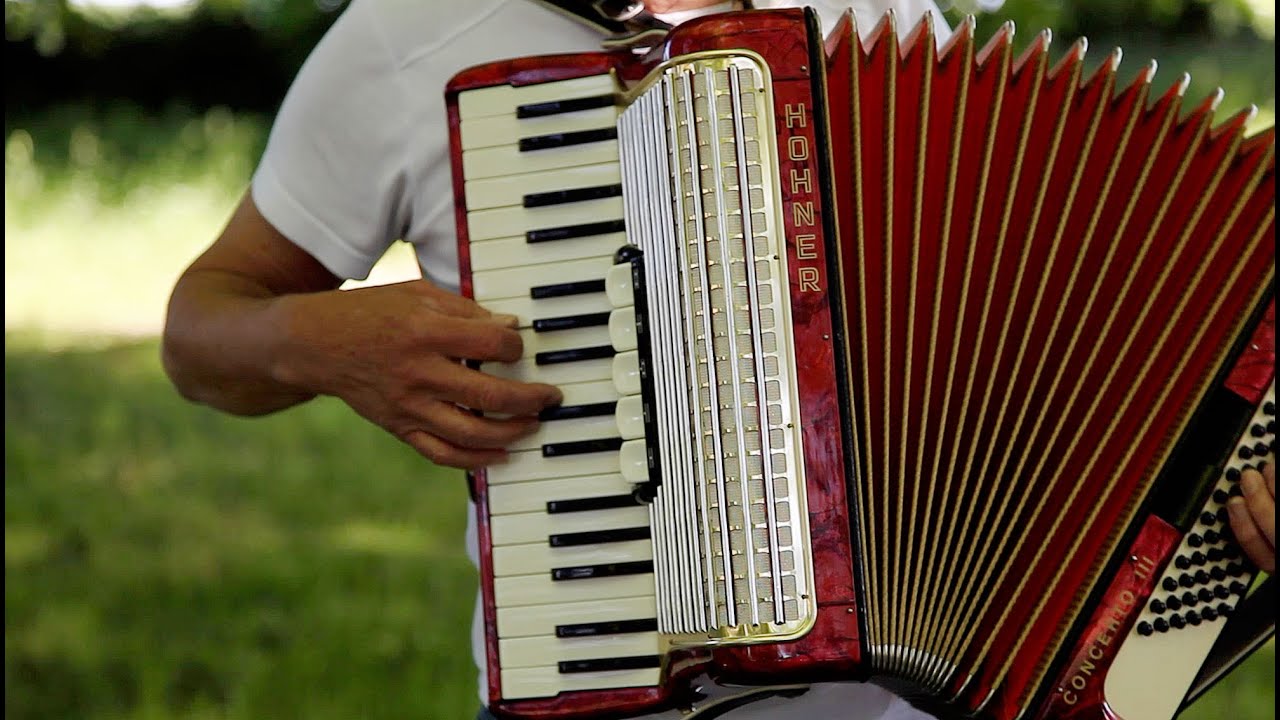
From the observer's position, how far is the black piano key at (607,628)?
3.63 ft

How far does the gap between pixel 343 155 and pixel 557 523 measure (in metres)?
0.44

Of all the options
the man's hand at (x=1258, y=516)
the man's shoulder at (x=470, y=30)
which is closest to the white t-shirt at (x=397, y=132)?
the man's shoulder at (x=470, y=30)

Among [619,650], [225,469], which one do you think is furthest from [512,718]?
[225,469]

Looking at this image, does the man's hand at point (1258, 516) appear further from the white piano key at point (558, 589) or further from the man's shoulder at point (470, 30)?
the man's shoulder at point (470, 30)

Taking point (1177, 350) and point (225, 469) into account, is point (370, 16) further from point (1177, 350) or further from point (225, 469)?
point (225, 469)

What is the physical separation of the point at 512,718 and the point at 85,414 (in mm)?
3505

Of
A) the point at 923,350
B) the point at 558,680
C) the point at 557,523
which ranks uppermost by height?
the point at 923,350

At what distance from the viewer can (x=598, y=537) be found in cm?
112

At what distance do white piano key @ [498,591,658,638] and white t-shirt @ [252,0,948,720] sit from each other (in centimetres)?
18

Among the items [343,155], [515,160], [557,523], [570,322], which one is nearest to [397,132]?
[343,155]

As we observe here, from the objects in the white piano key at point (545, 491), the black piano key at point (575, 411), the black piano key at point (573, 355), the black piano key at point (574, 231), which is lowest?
→ the white piano key at point (545, 491)

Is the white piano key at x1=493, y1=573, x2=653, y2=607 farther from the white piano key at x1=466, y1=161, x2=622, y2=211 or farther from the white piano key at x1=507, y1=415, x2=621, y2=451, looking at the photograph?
the white piano key at x1=466, y1=161, x2=622, y2=211

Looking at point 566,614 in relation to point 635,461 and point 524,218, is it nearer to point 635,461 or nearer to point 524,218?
point 635,461

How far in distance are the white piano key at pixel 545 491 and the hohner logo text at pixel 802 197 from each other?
237 mm
